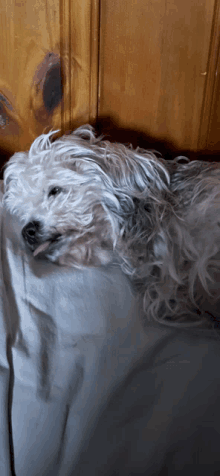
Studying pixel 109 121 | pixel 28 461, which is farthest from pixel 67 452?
pixel 109 121

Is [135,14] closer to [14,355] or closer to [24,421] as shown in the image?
[14,355]

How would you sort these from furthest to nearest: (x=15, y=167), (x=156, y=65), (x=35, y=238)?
(x=156, y=65), (x=15, y=167), (x=35, y=238)

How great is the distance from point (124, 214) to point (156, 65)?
1.81ft

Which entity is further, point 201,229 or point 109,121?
point 109,121

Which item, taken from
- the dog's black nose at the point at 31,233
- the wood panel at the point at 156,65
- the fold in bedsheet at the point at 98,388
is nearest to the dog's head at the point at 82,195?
the dog's black nose at the point at 31,233

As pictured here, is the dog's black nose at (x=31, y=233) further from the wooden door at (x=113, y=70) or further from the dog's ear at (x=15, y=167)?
the wooden door at (x=113, y=70)

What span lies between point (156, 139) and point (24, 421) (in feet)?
3.21

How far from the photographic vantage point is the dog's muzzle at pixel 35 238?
90 centimetres

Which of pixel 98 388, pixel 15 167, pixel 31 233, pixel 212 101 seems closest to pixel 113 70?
pixel 212 101

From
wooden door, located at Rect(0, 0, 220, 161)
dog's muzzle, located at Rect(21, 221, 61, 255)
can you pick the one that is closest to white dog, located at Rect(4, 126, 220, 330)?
dog's muzzle, located at Rect(21, 221, 61, 255)

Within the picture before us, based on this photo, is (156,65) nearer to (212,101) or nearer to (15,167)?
(212,101)

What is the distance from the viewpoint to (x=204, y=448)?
2.00 ft

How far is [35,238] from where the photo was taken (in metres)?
0.91

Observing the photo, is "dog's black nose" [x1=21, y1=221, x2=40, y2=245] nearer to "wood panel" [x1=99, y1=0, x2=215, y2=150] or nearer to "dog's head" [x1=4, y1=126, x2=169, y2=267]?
"dog's head" [x1=4, y1=126, x2=169, y2=267]
